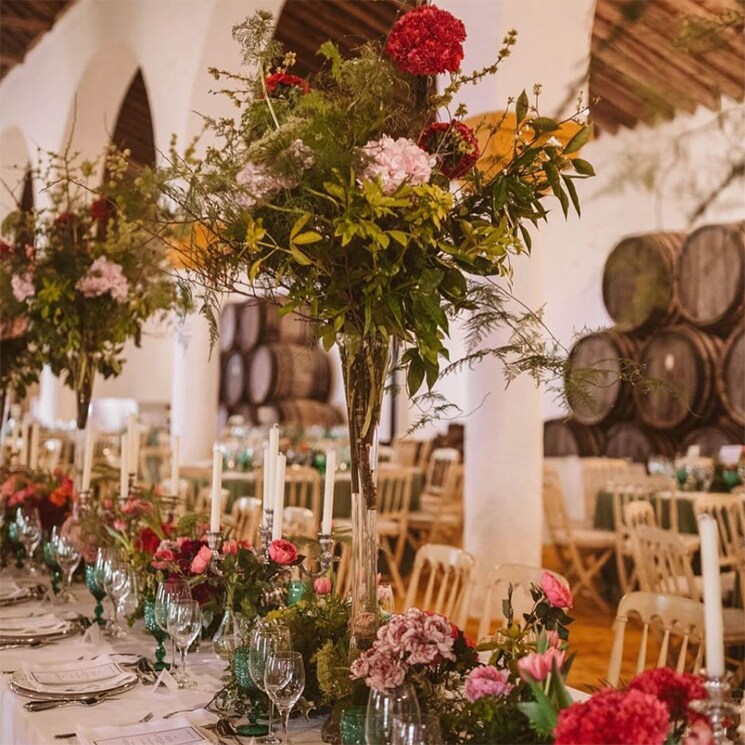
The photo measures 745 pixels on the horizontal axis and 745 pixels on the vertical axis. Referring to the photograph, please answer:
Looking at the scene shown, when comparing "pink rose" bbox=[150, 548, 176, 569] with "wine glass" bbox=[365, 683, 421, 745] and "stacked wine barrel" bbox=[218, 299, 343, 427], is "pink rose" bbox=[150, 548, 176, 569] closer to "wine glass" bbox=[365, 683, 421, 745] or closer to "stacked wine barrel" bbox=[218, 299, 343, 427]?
"wine glass" bbox=[365, 683, 421, 745]

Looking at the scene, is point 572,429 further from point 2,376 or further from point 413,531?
point 2,376

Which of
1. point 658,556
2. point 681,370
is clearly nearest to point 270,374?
point 681,370

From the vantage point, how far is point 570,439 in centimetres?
863

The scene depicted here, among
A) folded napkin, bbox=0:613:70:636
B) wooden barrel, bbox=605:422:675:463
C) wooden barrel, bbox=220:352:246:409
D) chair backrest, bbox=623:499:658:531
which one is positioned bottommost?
folded napkin, bbox=0:613:70:636

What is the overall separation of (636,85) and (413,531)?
22.8ft

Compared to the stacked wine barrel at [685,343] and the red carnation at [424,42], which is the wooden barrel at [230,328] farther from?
the red carnation at [424,42]

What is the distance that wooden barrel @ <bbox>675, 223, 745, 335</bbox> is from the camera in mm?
7172

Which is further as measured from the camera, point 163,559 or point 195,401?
point 195,401

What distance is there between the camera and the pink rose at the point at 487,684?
1.46m

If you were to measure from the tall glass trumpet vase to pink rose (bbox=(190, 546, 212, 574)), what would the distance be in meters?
0.50

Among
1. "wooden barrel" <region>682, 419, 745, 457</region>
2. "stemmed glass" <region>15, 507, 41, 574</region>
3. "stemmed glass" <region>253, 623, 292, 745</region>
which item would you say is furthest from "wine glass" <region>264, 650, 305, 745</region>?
"wooden barrel" <region>682, 419, 745, 457</region>

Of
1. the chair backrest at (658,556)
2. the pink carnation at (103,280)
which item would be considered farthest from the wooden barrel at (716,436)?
the pink carnation at (103,280)

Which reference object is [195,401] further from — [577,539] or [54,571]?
[54,571]

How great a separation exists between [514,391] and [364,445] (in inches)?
105
